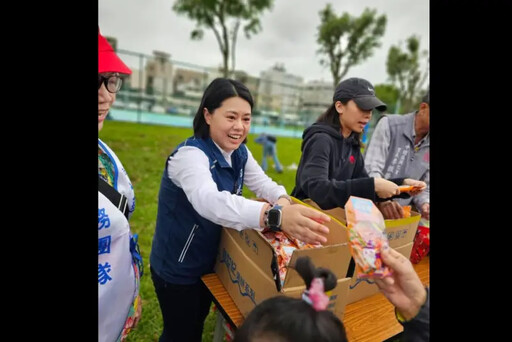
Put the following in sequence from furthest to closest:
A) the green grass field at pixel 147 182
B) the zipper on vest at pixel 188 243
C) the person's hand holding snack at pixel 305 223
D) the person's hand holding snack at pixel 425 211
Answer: the green grass field at pixel 147 182, the person's hand holding snack at pixel 425 211, the zipper on vest at pixel 188 243, the person's hand holding snack at pixel 305 223

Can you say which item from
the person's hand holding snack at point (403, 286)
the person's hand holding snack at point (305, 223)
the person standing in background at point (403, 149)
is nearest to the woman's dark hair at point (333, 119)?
the person standing in background at point (403, 149)

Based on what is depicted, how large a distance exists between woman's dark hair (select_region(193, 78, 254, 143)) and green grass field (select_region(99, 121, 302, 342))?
1.65 m

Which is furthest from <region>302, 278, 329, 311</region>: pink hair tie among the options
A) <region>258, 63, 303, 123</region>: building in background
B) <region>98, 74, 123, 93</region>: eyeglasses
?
<region>258, 63, 303, 123</region>: building in background

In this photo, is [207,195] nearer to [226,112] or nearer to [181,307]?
[226,112]

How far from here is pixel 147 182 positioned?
567 cm

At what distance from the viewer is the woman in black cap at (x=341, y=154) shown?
1.41m

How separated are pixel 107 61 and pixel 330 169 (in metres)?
1.14

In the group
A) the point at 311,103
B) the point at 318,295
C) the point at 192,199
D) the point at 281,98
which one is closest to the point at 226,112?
the point at 192,199

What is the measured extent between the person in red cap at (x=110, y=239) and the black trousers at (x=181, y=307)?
0.25 metres

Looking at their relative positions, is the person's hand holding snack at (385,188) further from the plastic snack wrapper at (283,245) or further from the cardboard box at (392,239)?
the plastic snack wrapper at (283,245)

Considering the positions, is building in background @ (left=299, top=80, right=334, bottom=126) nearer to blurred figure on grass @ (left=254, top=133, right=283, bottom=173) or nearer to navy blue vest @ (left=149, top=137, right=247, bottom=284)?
blurred figure on grass @ (left=254, top=133, right=283, bottom=173)
